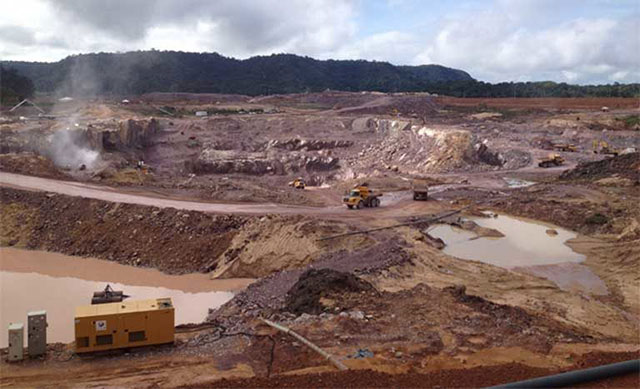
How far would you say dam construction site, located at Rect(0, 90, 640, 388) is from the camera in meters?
13.3

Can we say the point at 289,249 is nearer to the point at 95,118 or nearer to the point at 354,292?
the point at 354,292

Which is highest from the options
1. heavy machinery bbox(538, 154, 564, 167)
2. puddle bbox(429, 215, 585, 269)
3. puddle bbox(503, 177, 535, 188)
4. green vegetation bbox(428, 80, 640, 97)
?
green vegetation bbox(428, 80, 640, 97)

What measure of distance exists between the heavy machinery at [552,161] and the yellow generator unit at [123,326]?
44.1 meters

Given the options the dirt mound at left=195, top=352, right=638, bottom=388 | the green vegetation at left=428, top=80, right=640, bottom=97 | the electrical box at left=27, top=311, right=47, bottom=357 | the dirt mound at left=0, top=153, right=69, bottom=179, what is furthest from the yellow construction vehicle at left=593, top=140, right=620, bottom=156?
the green vegetation at left=428, top=80, right=640, bottom=97

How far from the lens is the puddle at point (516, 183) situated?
4302 centimetres

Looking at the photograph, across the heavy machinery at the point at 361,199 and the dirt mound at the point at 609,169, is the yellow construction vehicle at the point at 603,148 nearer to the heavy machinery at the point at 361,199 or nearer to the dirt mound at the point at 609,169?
the dirt mound at the point at 609,169

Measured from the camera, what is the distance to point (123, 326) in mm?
13922

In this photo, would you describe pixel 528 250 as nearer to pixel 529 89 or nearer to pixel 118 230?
pixel 118 230

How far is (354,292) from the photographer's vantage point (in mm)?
17750

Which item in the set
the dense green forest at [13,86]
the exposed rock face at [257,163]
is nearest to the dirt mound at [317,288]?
the exposed rock face at [257,163]

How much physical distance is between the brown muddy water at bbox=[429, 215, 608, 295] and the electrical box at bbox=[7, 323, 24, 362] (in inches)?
739

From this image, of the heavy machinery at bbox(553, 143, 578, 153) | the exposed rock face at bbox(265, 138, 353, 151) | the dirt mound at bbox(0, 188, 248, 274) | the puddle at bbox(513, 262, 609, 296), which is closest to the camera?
the puddle at bbox(513, 262, 609, 296)

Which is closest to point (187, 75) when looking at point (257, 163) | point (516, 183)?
point (257, 163)

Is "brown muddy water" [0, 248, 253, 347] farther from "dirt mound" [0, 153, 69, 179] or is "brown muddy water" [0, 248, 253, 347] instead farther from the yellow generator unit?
"dirt mound" [0, 153, 69, 179]
